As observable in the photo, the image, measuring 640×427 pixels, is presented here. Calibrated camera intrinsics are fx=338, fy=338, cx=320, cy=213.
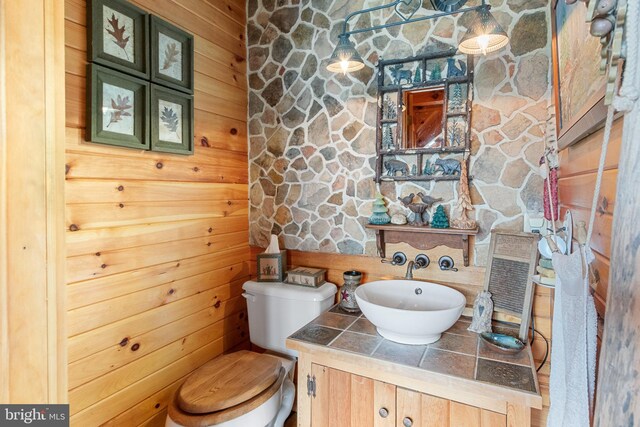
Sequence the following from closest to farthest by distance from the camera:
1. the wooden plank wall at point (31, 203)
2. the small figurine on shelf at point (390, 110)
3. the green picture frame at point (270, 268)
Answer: the wooden plank wall at point (31, 203) → the small figurine on shelf at point (390, 110) → the green picture frame at point (270, 268)

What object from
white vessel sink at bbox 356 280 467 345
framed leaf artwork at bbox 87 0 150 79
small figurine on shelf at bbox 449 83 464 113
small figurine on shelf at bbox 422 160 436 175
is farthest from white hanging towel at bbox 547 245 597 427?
framed leaf artwork at bbox 87 0 150 79

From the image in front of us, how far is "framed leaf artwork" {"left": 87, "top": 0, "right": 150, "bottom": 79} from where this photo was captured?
4.51 feet

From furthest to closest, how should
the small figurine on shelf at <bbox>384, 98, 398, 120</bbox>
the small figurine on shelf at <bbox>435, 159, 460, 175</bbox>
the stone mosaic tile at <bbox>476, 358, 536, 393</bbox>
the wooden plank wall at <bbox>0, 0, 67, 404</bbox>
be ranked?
the small figurine on shelf at <bbox>384, 98, 398, 120</bbox> → the small figurine on shelf at <bbox>435, 159, 460, 175</bbox> → the stone mosaic tile at <bbox>476, 358, 536, 393</bbox> → the wooden plank wall at <bbox>0, 0, 67, 404</bbox>

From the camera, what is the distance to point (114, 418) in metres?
1.52

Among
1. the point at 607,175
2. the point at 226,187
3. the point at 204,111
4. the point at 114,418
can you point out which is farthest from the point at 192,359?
the point at 607,175

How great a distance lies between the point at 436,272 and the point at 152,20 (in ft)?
6.20

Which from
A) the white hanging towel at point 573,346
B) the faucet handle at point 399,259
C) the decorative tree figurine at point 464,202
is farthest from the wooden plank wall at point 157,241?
the white hanging towel at point 573,346

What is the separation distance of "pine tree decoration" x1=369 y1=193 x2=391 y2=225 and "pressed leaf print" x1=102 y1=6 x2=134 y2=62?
54.3 inches

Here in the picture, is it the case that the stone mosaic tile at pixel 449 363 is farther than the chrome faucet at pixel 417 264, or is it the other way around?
the chrome faucet at pixel 417 264

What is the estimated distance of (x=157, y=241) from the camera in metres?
1.69

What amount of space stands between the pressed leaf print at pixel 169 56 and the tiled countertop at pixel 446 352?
1.44 meters

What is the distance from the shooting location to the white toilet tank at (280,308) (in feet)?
6.22

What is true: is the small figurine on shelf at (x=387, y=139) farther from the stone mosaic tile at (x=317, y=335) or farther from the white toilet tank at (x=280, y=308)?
the stone mosaic tile at (x=317, y=335)

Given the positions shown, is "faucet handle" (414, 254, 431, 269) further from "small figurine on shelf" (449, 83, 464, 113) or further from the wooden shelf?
"small figurine on shelf" (449, 83, 464, 113)
